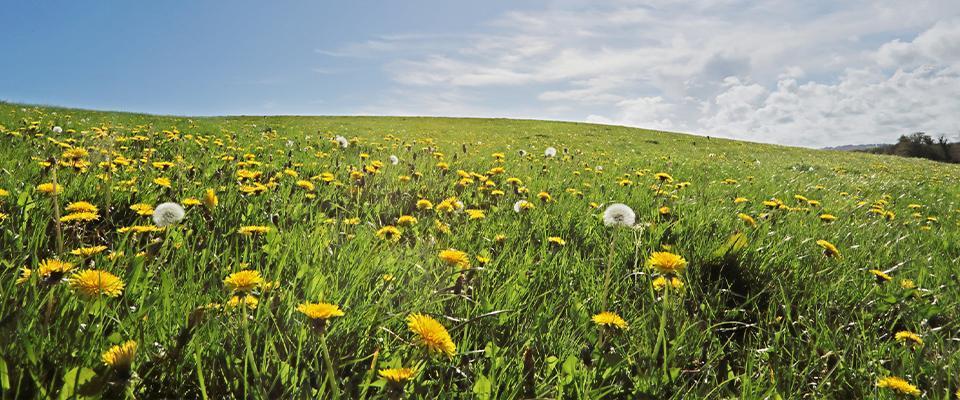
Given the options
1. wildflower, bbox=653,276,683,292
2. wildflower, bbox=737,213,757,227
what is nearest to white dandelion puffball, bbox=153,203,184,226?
wildflower, bbox=653,276,683,292

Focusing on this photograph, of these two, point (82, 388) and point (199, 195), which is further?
point (199, 195)

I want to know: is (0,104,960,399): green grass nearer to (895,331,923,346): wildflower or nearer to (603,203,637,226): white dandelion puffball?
(895,331,923,346): wildflower

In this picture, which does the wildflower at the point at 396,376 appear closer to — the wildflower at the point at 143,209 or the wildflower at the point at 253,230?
the wildflower at the point at 253,230

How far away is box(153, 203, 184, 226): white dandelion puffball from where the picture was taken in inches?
74.6

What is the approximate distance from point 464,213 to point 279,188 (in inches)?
54.3

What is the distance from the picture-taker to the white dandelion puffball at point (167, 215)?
6.22 feet

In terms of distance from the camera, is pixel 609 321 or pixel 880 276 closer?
pixel 609 321

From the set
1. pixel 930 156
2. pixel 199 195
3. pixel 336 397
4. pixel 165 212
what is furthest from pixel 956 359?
pixel 930 156

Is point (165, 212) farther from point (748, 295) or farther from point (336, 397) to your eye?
point (748, 295)

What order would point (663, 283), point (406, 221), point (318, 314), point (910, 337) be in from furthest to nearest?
point (406, 221)
point (663, 283)
point (910, 337)
point (318, 314)

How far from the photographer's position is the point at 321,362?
1.38 m

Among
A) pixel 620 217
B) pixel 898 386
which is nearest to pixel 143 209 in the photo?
pixel 620 217

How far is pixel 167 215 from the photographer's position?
1939mm

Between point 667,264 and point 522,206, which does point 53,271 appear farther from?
point 522,206
